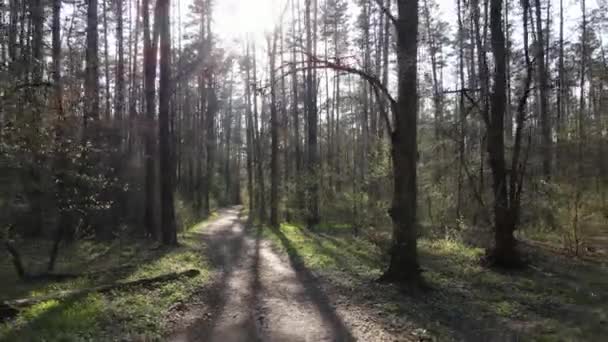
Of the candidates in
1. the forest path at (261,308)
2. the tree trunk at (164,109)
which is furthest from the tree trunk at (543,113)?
the tree trunk at (164,109)

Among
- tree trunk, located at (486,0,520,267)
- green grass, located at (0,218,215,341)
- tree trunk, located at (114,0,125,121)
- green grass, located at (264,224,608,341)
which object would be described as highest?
tree trunk, located at (114,0,125,121)

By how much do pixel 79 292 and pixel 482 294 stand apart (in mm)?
7069

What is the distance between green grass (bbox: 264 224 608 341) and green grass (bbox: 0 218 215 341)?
3.21 metres

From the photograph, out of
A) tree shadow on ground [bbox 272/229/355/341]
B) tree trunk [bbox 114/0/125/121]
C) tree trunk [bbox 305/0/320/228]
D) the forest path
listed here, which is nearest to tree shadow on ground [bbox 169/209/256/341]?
the forest path

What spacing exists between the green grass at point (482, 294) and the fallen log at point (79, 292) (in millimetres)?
3222

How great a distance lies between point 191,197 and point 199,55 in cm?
1265

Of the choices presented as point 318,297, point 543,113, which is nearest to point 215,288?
point 318,297

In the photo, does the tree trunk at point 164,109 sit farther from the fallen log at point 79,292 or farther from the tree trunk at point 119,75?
the tree trunk at point 119,75

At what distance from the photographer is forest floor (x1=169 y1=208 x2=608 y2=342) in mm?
6500

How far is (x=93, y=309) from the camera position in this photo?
6.55m

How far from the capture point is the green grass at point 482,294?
22.5ft

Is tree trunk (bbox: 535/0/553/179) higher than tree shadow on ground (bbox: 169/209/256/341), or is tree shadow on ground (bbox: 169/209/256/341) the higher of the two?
tree trunk (bbox: 535/0/553/179)

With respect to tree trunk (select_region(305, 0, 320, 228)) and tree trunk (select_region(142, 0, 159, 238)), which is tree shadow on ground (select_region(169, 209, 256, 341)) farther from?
tree trunk (select_region(305, 0, 320, 228))

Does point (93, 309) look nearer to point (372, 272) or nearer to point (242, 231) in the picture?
point (372, 272)
